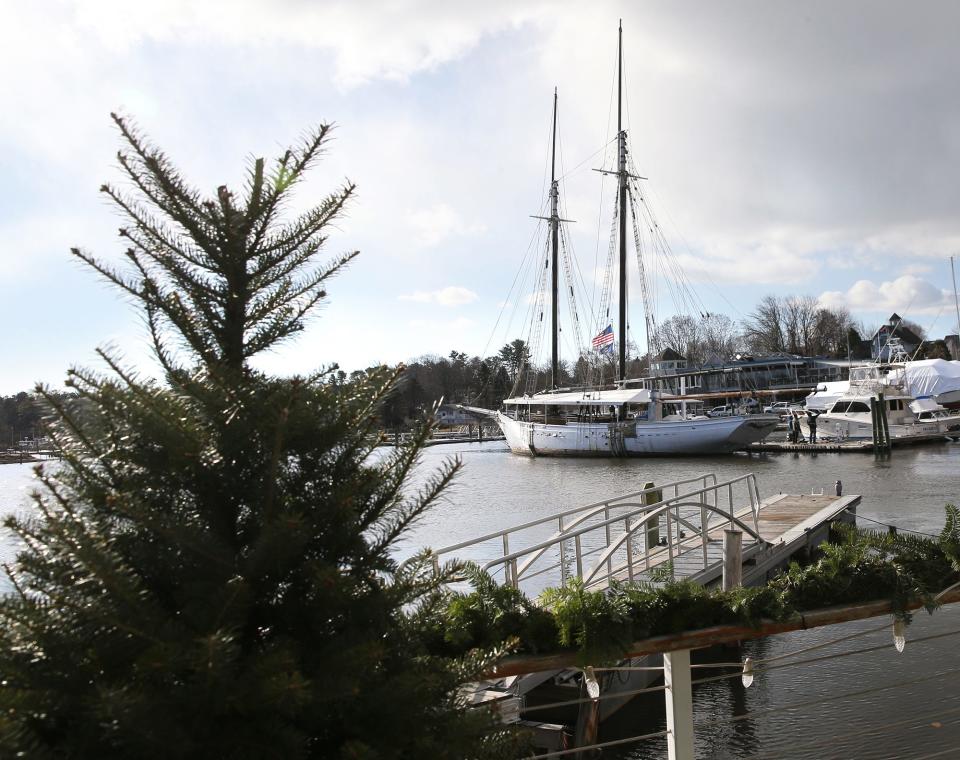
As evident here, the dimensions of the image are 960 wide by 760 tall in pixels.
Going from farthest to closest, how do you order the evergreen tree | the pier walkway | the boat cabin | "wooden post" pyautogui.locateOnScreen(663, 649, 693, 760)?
the boat cabin → the pier walkway → "wooden post" pyautogui.locateOnScreen(663, 649, 693, 760) → the evergreen tree

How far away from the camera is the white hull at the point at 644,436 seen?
50.3 m

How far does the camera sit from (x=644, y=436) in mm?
53375

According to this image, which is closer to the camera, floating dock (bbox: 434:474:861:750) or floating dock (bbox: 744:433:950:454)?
floating dock (bbox: 434:474:861:750)

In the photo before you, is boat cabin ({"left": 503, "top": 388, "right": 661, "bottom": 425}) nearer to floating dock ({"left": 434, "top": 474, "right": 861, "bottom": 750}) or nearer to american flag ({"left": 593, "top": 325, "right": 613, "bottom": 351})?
american flag ({"left": 593, "top": 325, "right": 613, "bottom": 351})

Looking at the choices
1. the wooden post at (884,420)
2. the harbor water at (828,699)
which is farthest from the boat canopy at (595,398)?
the harbor water at (828,699)

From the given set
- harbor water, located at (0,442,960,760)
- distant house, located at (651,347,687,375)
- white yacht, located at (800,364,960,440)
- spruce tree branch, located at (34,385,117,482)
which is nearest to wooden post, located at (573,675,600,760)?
harbor water, located at (0,442,960,760)

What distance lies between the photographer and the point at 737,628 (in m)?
4.09

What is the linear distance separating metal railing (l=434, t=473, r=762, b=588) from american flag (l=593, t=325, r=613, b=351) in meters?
25.0

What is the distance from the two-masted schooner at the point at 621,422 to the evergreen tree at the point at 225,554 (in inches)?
1980

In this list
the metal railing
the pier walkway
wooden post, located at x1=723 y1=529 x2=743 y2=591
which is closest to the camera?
wooden post, located at x1=723 y1=529 x2=743 y2=591

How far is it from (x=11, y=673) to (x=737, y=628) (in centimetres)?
335

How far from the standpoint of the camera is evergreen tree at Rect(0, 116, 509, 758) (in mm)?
1901

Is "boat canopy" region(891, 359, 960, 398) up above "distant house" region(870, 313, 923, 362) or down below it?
below

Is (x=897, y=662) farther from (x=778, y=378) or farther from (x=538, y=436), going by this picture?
(x=778, y=378)
